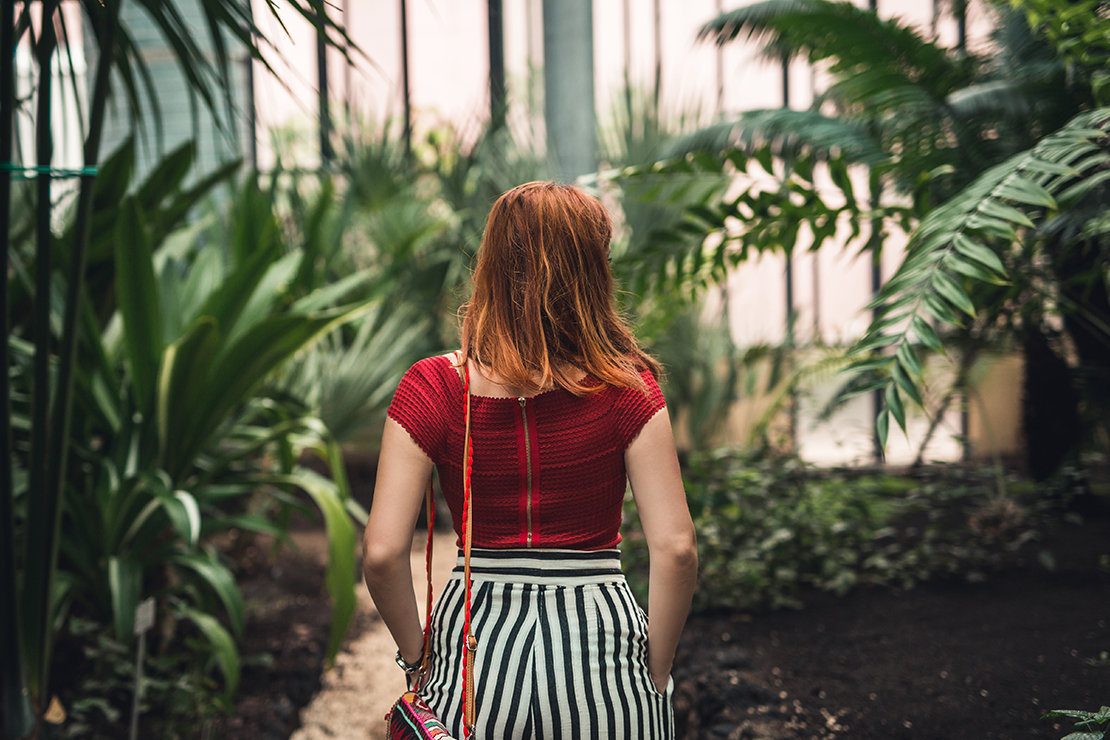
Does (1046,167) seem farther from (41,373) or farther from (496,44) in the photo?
(496,44)

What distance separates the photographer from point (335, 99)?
6.36m

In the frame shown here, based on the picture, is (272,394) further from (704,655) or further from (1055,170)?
(1055,170)

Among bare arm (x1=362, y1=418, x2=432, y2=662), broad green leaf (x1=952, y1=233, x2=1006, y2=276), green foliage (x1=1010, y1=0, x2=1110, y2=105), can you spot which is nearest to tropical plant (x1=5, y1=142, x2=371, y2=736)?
bare arm (x1=362, y1=418, x2=432, y2=662)

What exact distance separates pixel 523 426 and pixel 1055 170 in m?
1.22

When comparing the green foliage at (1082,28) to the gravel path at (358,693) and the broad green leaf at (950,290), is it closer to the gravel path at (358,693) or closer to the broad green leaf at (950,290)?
the broad green leaf at (950,290)

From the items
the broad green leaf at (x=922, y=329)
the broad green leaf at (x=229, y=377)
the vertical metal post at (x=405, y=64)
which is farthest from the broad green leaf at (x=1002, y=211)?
the vertical metal post at (x=405, y=64)

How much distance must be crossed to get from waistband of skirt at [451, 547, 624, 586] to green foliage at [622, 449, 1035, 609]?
1.37m

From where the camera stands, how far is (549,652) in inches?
42.0

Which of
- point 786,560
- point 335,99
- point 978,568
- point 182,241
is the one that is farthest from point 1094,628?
point 335,99

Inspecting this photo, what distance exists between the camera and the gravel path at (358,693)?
7.84 ft

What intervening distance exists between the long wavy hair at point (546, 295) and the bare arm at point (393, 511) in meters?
0.15

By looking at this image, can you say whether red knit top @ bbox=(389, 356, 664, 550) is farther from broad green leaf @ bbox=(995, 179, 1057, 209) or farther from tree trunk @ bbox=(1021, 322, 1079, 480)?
tree trunk @ bbox=(1021, 322, 1079, 480)

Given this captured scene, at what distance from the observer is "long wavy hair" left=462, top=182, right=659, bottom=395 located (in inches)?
41.9

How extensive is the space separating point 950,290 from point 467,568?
1.06 m
